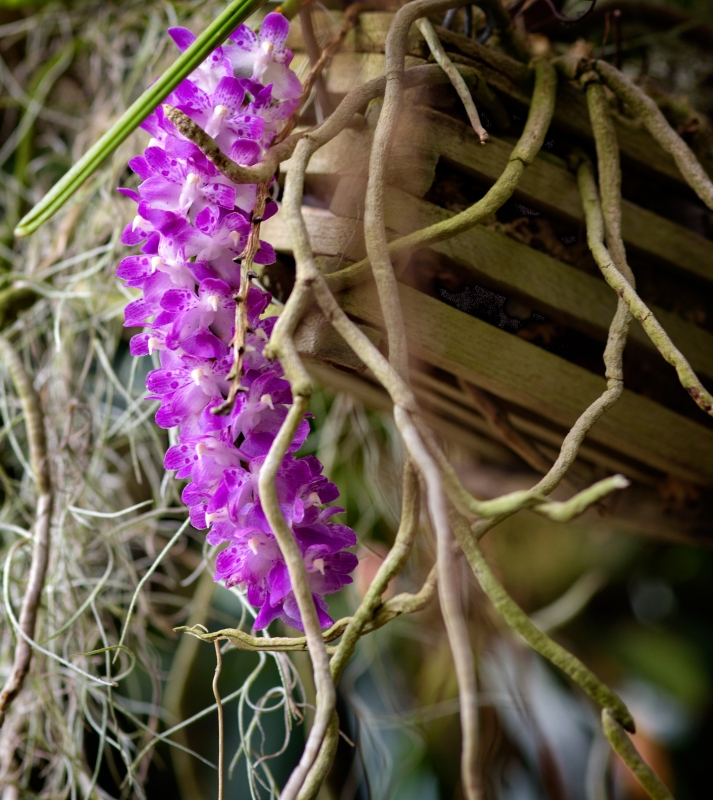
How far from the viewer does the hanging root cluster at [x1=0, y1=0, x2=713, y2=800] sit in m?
0.26

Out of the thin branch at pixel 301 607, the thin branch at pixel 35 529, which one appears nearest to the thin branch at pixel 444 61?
the thin branch at pixel 301 607

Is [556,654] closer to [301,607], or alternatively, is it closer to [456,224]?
[301,607]

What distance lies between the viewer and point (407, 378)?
1.09 feet

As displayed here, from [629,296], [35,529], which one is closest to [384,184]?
[629,296]

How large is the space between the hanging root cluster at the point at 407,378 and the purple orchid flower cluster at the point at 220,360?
0.03 meters

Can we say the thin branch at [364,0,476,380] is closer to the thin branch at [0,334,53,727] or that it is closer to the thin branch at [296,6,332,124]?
the thin branch at [296,6,332,124]

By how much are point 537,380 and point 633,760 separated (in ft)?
0.91

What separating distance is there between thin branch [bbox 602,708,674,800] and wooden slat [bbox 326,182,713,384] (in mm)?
290

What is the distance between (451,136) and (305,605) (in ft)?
1.06

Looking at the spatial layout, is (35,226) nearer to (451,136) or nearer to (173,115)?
(173,115)

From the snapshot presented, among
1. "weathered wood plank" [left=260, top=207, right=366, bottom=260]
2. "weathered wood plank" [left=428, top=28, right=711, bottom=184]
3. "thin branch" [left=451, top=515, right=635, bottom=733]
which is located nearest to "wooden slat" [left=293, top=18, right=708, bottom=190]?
"weathered wood plank" [left=428, top=28, right=711, bottom=184]

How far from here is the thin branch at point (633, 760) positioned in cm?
26

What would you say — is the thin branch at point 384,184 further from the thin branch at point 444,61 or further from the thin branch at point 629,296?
the thin branch at point 629,296

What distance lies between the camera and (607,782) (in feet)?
2.72
